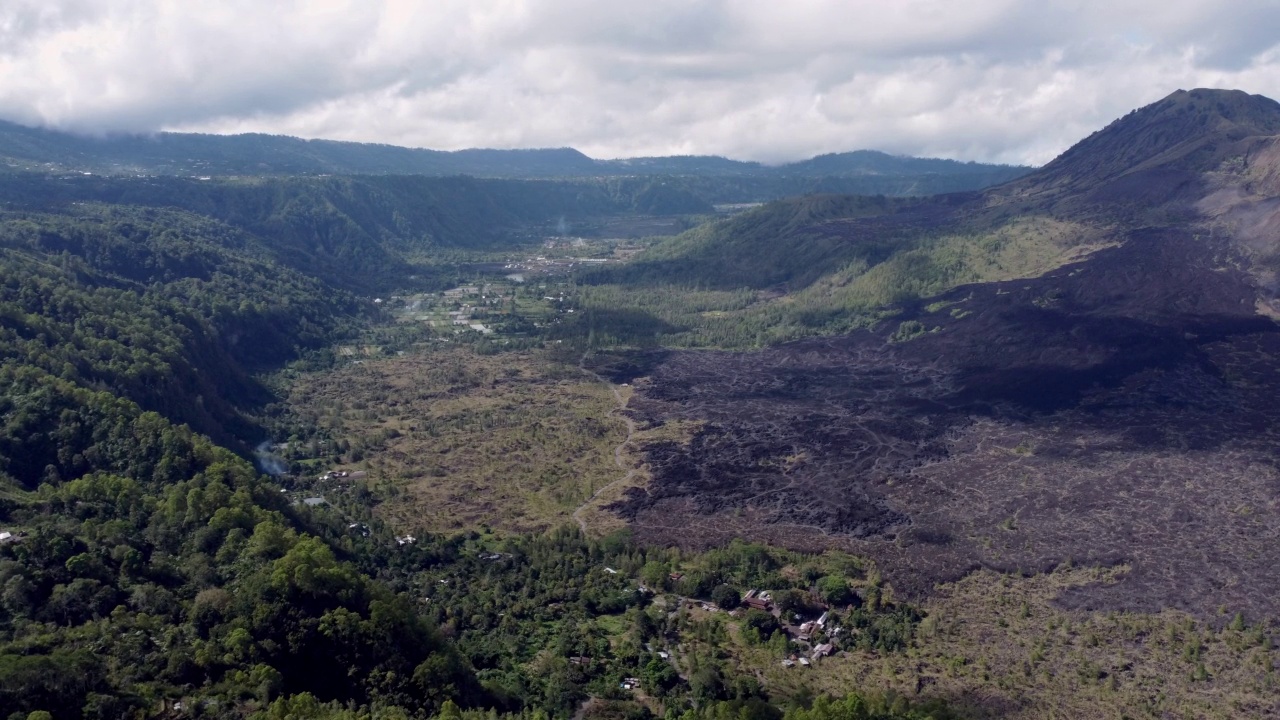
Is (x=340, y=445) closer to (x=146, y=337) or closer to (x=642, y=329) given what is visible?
(x=146, y=337)

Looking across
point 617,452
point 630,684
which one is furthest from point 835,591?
point 617,452

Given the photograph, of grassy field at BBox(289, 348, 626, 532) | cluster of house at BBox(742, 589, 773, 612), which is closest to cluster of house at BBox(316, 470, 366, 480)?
grassy field at BBox(289, 348, 626, 532)

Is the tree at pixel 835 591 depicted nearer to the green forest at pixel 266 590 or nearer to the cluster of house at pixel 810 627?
the green forest at pixel 266 590

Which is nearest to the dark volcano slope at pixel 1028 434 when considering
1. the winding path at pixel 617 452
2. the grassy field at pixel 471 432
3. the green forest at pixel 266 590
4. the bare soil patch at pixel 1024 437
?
the bare soil patch at pixel 1024 437

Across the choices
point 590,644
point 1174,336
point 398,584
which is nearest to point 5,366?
point 398,584

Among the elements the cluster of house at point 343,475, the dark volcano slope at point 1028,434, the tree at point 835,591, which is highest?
the dark volcano slope at point 1028,434

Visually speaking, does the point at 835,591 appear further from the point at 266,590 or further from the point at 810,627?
the point at 266,590

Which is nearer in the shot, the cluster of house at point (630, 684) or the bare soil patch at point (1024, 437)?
the cluster of house at point (630, 684)

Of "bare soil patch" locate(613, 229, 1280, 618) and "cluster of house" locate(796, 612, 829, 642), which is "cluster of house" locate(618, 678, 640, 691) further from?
"bare soil patch" locate(613, 229, 1280, 618)
